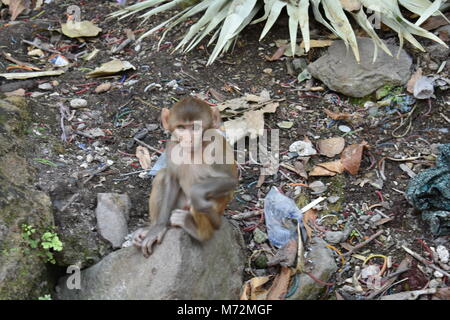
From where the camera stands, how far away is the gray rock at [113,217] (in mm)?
4473

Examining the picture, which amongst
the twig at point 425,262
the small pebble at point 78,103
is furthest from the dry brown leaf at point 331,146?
the small pebble at point 78,103

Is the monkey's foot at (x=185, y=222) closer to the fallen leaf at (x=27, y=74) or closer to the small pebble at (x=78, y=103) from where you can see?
the small pebble at (x=78, y=103)

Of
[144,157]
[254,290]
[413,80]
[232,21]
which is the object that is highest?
[232,21]

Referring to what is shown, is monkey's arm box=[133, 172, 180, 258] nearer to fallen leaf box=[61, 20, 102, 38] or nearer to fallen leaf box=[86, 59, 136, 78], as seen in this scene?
fallen leaf box=[86, 59, 136, 78]

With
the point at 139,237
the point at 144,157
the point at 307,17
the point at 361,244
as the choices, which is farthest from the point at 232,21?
the point at 139,237

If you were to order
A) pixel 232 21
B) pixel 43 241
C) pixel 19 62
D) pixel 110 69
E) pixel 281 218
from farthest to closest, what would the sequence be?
pixel 19 62 → pixel 110 69 → pixel 232 21 → pixel 281 218 → pixel 43 241

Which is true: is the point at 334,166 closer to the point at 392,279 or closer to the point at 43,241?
the point at 392,279

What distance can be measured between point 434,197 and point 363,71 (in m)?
1.59

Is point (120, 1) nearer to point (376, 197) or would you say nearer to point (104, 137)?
point (104, 137)

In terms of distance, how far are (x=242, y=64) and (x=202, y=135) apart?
2.35m

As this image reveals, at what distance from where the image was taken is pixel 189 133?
3859 millimetres

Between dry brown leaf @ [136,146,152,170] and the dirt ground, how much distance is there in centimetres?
5

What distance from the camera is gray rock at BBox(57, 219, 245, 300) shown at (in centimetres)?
387

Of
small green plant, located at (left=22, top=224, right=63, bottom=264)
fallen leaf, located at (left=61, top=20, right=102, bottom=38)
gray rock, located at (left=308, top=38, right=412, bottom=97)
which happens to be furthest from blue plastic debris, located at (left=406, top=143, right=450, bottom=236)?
fallen leaf, located at (left=61, top=20, right=102, bottom=38)
